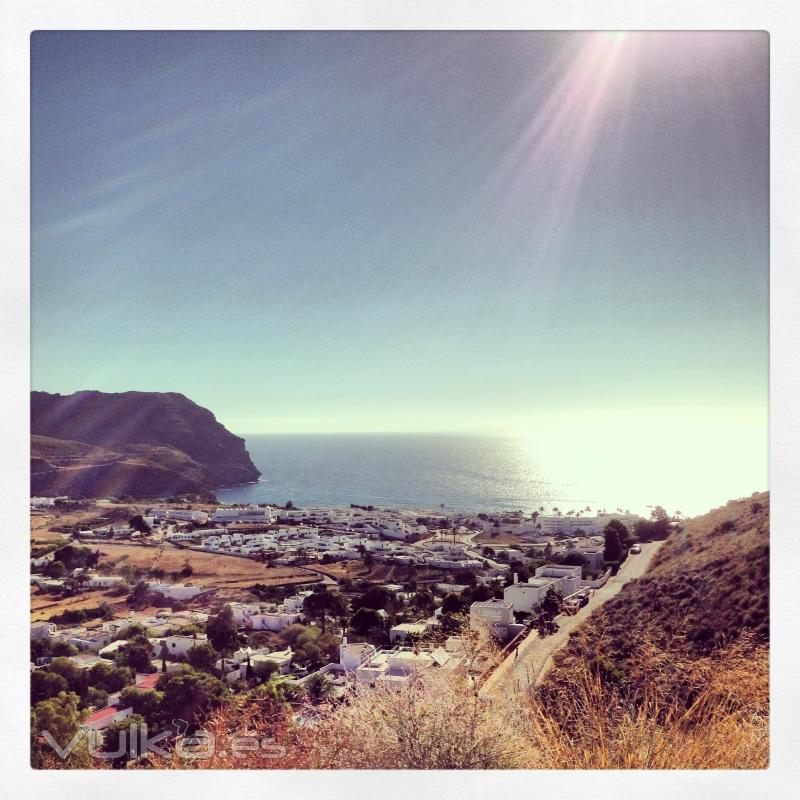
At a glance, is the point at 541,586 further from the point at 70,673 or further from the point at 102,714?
the point at 70,673

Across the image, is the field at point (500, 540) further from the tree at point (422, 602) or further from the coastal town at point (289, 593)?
the tree at point (422, 602)

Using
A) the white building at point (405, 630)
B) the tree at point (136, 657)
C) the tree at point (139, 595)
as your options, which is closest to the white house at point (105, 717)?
the tree at point (136, 657)

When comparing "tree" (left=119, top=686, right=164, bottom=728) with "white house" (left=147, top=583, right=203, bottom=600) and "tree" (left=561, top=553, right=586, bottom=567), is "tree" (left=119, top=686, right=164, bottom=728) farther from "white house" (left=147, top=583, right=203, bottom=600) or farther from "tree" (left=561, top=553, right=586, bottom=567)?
"tree" (left=561, top=553, right=586, bottom=567)

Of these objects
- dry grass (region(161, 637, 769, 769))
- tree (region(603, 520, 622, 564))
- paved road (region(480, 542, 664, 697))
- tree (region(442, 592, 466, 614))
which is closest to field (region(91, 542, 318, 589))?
tree (region(442, 592, 466, 614))

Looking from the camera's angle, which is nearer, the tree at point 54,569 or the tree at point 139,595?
the tree at point 54,569

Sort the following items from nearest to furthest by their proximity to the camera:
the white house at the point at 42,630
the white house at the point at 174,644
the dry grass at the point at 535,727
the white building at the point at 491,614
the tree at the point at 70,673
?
the dry grass at the point at 535,727 → the white house at the point at 42,630 → the tree at the point at 70,673 → the white building at the point at 491,614 → the white house at the point at 174,644

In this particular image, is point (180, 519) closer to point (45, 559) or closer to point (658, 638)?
point (45, 559)

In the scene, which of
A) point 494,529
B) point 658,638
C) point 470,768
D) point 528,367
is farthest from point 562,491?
point 470,768
